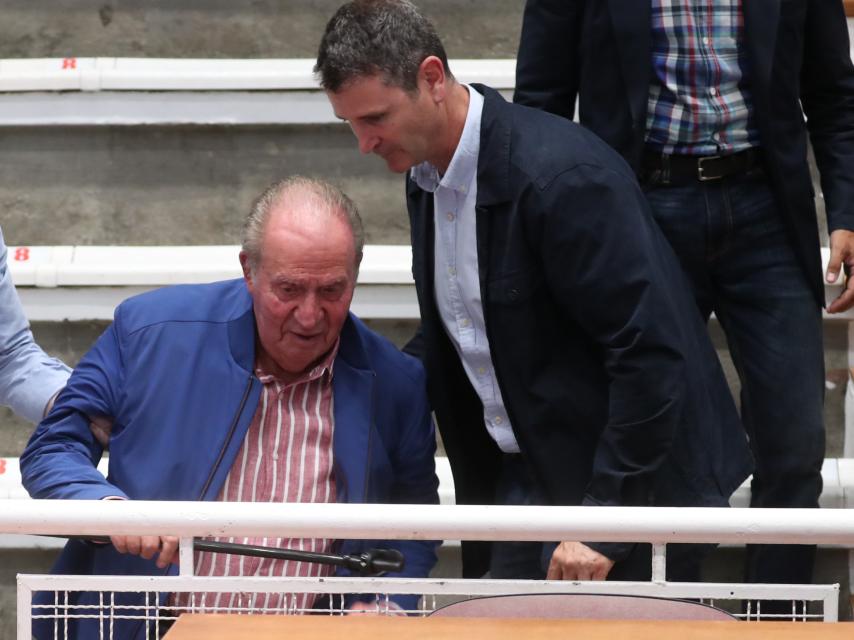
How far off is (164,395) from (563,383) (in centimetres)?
38

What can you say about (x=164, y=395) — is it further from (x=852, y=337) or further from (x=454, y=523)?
(x=852, y=337)

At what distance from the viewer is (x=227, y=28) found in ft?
7.55

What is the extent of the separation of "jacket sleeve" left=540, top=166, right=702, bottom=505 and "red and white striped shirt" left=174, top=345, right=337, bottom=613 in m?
0.26

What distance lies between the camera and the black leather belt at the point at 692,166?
1.56 metres

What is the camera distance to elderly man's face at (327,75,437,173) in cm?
128

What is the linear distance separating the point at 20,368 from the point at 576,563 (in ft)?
2.07

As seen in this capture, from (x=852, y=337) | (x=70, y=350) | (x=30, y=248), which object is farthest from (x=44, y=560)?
(x=852, y=337)

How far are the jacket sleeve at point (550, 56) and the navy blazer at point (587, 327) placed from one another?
0.26 metres

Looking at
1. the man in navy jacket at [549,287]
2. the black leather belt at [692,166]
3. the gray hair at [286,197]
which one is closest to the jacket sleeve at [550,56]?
the black leather belt at [692,166]

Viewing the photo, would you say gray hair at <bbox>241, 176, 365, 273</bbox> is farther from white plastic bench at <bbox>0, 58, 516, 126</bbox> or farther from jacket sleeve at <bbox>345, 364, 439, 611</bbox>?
white plastic bench at <bbox>0, 58, 516, 126</bbox>

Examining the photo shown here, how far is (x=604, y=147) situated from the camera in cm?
132

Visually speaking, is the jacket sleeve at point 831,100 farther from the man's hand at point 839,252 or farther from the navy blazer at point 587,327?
the navy blazer at point 587,327

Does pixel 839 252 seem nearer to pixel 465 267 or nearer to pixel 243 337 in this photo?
pixel 465 267

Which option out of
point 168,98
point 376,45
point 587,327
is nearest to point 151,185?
point 168,98
